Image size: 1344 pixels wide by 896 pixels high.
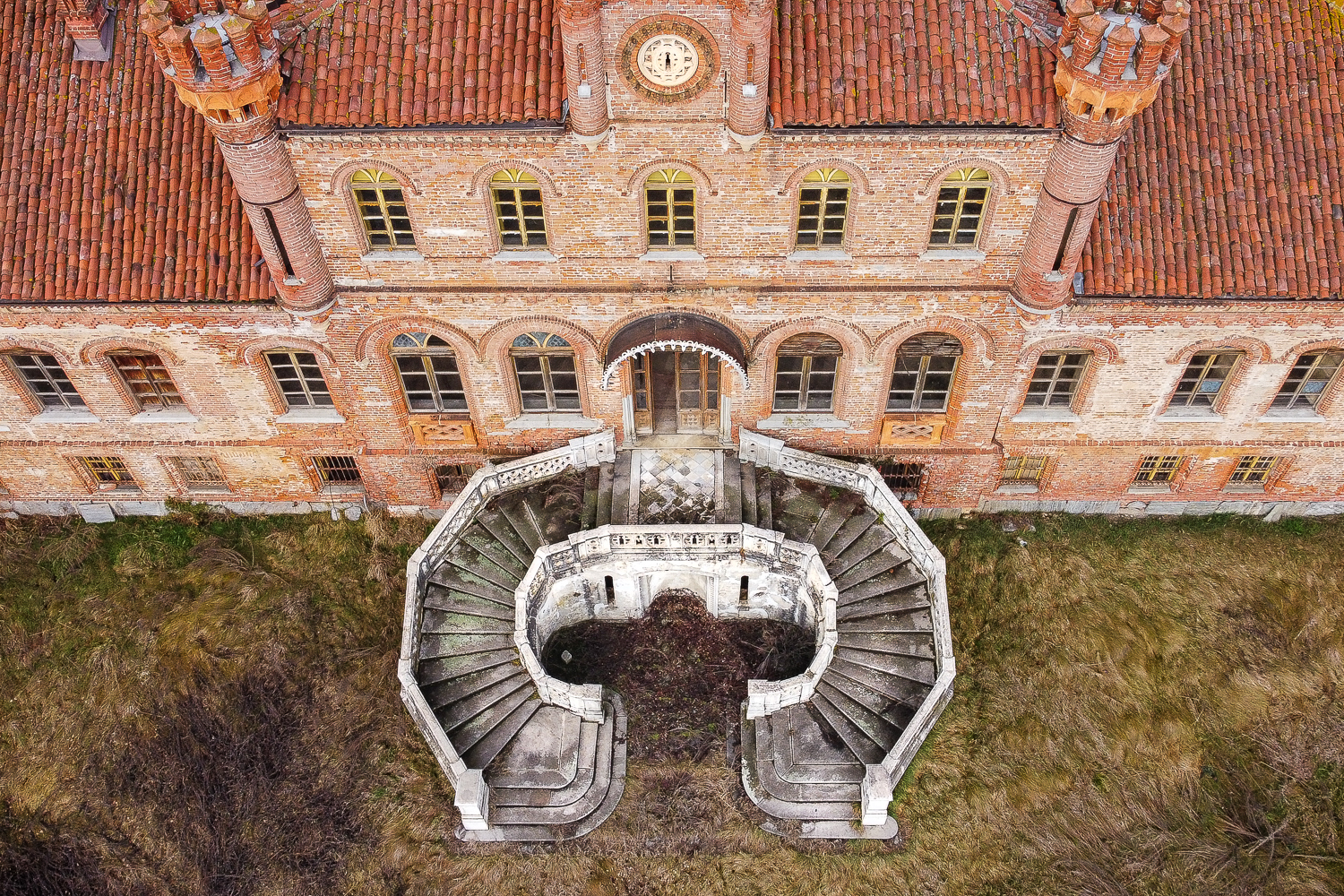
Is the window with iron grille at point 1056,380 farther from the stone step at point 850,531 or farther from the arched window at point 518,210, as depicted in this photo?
the arched window at point 518,210

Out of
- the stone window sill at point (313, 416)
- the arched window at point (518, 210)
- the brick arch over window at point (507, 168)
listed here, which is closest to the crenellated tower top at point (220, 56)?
the brick arch over window at point (507, 168)

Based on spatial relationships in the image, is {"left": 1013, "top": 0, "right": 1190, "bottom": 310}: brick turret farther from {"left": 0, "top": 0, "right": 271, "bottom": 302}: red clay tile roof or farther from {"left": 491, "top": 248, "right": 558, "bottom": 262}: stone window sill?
{"left": 0, "top": 0, "right": 271, "bottom": 302}: red clay tile roof

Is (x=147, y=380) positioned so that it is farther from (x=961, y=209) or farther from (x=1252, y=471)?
(x=1252, y=471)

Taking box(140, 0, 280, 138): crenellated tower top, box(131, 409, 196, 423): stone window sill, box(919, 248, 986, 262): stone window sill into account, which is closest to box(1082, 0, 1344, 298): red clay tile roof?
box(919, 248, 986, 262): stone window sill

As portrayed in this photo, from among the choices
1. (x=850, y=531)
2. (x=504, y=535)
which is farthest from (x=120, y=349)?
(x=850, y=531)

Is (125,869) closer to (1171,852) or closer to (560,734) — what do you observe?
(560,734)

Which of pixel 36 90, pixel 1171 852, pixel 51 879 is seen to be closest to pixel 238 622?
pixel 51 879
